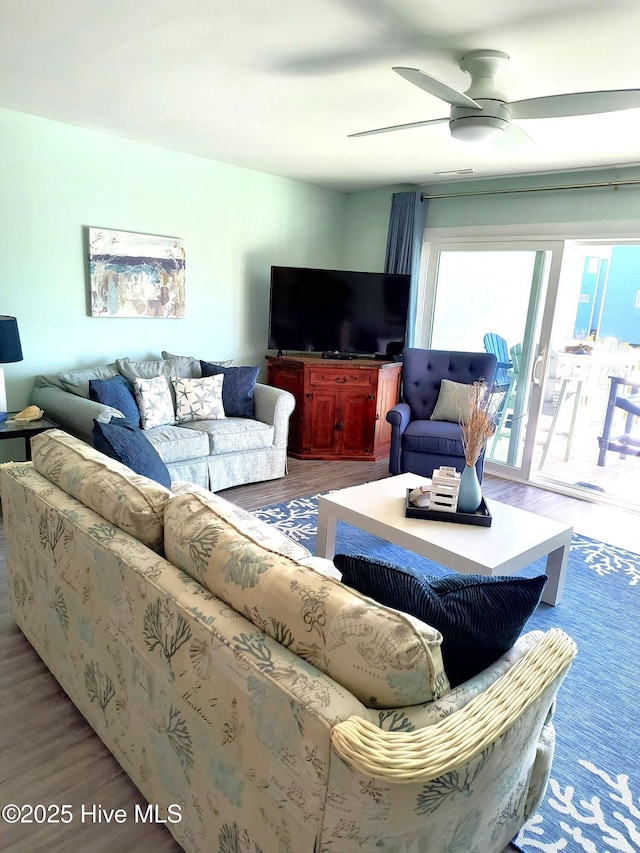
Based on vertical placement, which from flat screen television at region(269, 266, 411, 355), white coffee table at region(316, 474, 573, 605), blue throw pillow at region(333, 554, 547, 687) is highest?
flat screen television at region(269, 266, 411, 355)

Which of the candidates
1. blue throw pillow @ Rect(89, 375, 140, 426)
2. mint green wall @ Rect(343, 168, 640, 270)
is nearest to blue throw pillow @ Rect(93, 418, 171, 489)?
blue throw pillow @ Rect(89, 375, 140, 426)

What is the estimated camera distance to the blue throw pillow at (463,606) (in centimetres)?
123

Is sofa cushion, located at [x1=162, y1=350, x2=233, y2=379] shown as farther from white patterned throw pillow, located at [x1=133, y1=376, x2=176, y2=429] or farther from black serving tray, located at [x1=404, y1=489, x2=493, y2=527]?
black serving tray, located at [x1=404, y1=489, x2=493, y2=527]

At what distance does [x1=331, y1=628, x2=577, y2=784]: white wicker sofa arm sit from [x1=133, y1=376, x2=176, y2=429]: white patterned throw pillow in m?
3.21

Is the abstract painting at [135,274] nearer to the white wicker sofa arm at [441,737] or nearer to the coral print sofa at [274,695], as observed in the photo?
the coral print sofa at [274,695]

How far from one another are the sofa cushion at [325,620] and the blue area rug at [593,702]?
966 millimetres

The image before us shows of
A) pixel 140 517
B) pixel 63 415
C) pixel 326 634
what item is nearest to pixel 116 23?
pixel 140 517

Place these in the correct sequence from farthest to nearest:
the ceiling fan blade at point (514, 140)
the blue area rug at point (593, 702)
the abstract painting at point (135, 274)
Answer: the abstract painting at point (135, 274), the ceiling fan blade at point (514, 140), the blue area rug at point (593, 702)

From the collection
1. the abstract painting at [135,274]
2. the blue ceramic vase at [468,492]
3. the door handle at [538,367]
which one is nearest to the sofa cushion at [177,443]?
the abstract painting at [135,274]

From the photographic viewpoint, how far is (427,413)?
4828 mm

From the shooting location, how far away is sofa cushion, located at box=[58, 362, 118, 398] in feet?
12.9

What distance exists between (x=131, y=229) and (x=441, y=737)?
4.29 metres

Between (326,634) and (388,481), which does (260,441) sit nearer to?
(388,481)

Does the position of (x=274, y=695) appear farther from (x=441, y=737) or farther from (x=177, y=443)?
(x=177, y=443)
